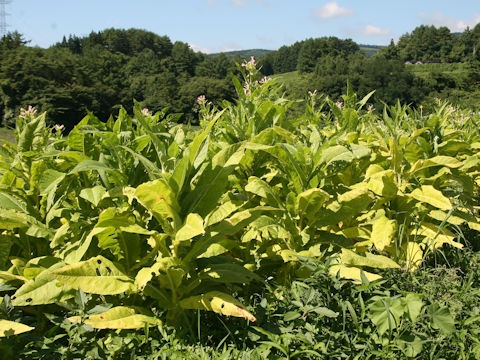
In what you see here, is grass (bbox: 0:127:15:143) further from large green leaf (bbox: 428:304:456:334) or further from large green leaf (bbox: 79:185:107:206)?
large green leaf (bbox: 428:304:456:334)

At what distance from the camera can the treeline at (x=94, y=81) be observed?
5062cm

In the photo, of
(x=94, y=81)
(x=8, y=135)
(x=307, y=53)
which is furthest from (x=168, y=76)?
(x=307, y=53)

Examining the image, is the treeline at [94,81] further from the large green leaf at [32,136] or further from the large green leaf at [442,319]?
the large green leaf at [442,319]

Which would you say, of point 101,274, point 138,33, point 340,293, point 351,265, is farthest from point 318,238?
point 138,33

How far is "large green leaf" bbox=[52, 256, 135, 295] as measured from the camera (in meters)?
1.83

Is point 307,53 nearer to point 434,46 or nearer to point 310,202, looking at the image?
point 434,46

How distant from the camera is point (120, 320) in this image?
187 centimetres

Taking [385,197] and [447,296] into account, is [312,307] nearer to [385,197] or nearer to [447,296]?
[447,296]

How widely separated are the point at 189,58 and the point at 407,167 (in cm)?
9502

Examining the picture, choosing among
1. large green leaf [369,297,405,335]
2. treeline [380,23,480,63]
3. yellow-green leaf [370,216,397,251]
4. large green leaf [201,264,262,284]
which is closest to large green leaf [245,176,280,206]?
large green leaf [201,264,262,284]

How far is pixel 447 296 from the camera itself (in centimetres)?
231

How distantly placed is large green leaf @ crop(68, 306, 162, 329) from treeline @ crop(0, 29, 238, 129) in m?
31.5

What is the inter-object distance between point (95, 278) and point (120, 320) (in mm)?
237

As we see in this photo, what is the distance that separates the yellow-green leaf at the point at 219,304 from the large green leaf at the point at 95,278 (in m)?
0.30
